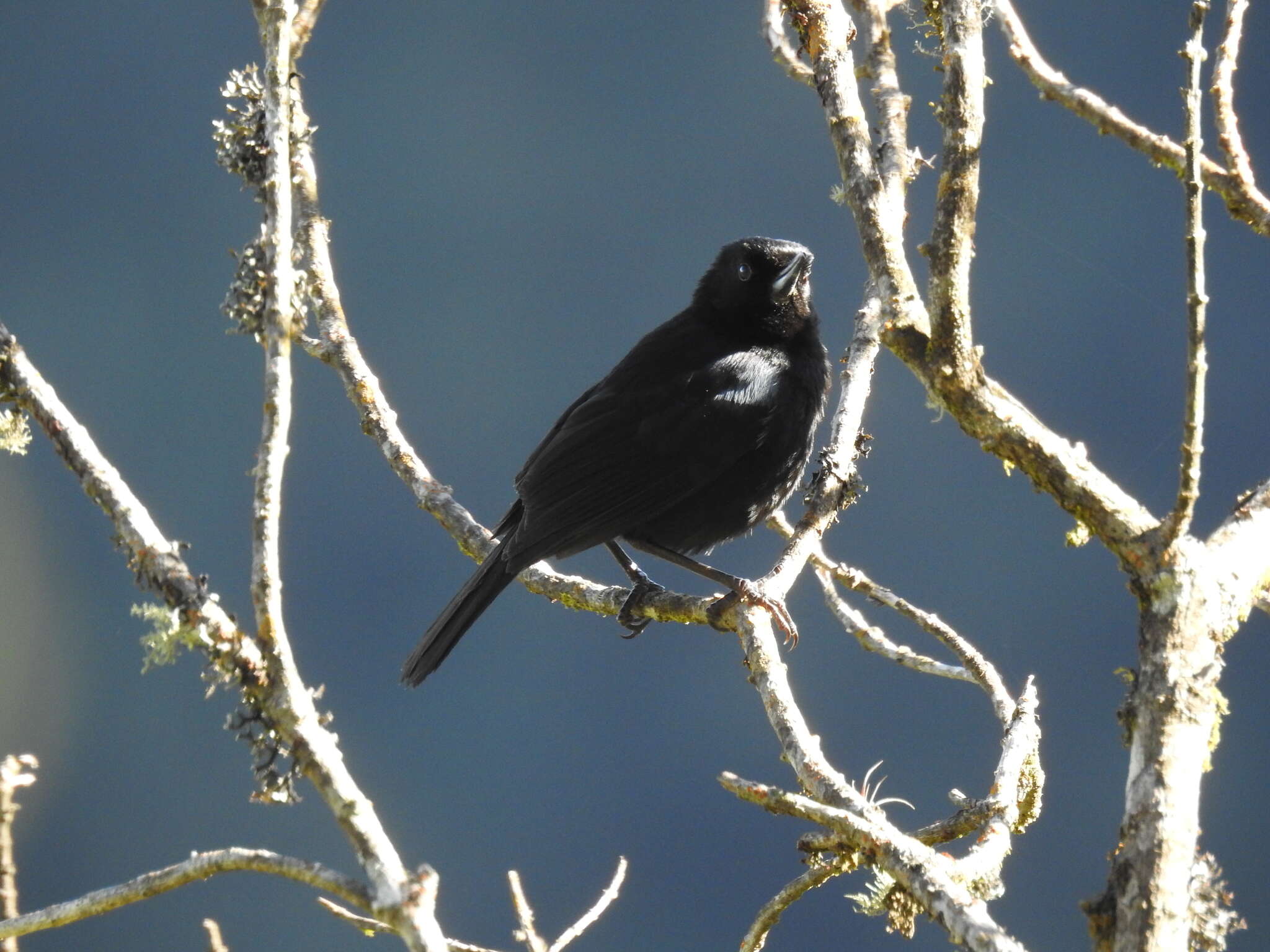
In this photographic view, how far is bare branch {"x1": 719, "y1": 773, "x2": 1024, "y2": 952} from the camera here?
1.45 meters

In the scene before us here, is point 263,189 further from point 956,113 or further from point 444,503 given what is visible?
point 444,503

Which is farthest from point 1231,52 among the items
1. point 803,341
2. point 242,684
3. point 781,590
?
point 242,684

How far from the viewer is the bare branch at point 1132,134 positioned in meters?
2.67

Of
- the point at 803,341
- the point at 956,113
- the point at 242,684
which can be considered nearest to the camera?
the point at 242,684

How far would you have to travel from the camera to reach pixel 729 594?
295 cm

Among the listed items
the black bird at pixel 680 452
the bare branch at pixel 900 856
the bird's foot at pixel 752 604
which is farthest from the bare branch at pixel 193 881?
the black bird at pixel 680 452

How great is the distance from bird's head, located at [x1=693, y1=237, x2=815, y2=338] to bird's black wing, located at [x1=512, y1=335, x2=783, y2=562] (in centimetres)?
16

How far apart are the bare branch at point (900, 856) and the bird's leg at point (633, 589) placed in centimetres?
177

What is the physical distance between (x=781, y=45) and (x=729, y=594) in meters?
1.63

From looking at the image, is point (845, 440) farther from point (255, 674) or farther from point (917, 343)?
point (255, 674)

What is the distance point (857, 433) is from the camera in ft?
9.95

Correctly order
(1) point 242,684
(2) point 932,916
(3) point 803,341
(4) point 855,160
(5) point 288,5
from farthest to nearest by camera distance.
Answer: (3) point 803,341 < (4) point 855,160 < (5) point 288,5 < (1) point 242,684 < (2) point 932,916

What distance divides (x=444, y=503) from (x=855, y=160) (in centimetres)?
141

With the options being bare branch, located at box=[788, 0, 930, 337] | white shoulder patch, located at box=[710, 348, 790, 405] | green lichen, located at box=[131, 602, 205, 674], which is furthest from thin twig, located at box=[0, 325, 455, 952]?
white shoulder patch, located at box=[710, 348, 790, 405]
